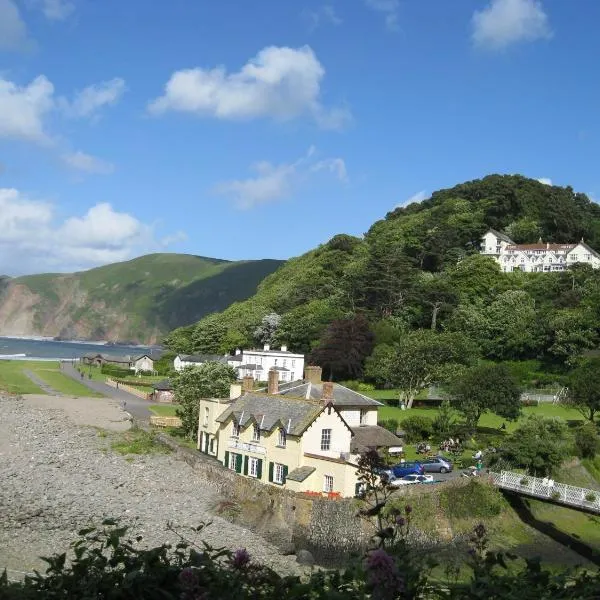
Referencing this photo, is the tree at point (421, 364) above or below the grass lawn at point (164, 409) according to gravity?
above

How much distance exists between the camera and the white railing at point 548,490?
29969 millimetres

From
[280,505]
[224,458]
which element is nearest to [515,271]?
[224,458]

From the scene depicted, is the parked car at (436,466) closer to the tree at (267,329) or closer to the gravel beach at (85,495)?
the gravel beach at (85,495)

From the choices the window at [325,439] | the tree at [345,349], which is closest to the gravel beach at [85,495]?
the window at [325,439]

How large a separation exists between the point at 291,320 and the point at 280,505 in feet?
196

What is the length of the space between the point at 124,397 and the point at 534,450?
48192 mm

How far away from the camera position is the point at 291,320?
89562 millimetres

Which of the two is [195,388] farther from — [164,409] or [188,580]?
[188,580]

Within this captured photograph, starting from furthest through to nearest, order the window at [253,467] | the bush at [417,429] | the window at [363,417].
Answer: the bush at [417,429] → the window at [363,417] → the window at [253,467]

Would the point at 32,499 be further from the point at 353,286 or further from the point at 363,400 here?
the point at 353,286

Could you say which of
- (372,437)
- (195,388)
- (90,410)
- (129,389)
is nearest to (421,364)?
(372,437)

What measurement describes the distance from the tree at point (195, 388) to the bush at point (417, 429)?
11988 millimetres

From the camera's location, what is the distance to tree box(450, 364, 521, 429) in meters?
44.9

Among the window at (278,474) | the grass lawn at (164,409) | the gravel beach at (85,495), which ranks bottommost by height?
the gravel beach at (85,495)
